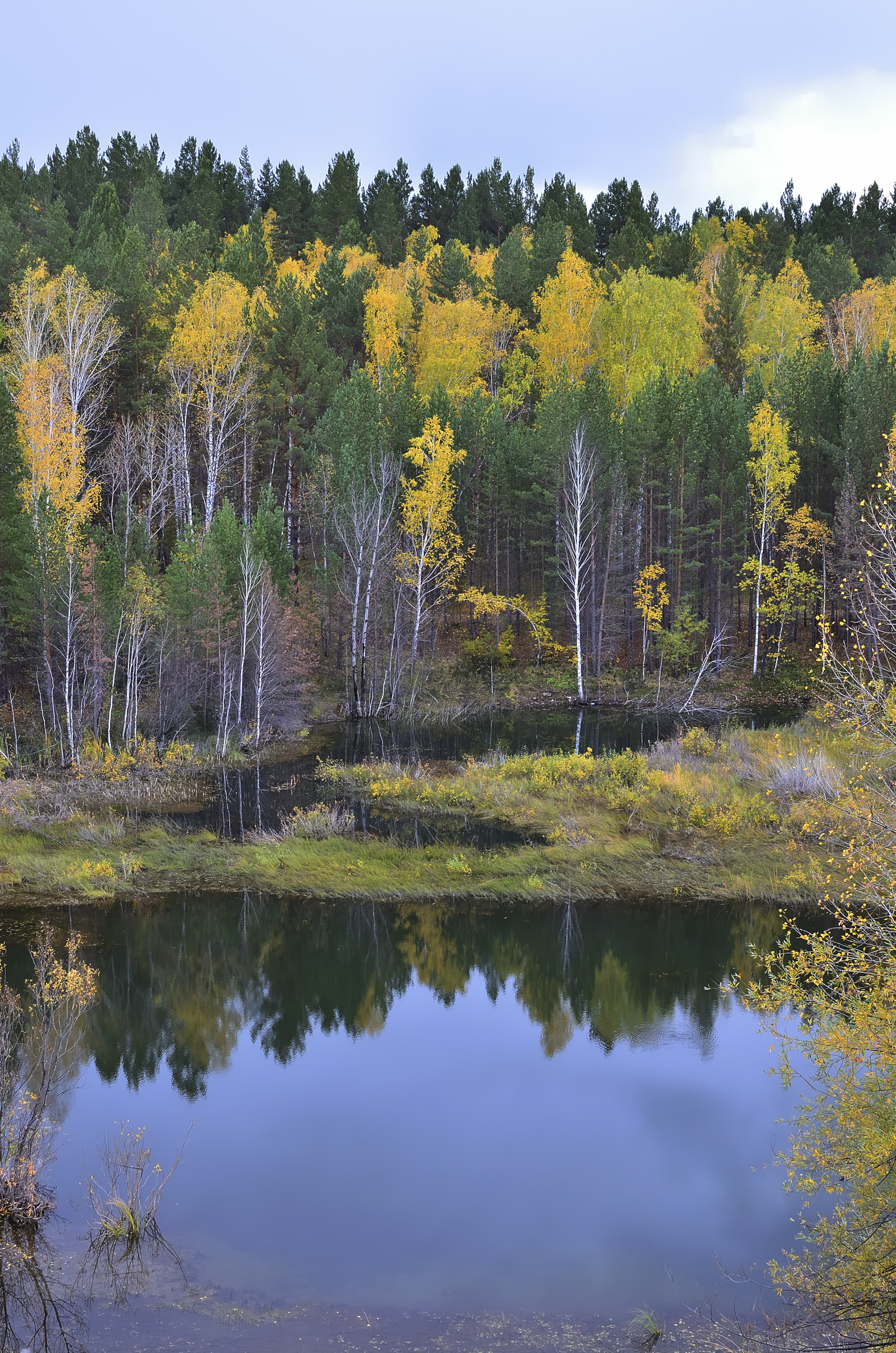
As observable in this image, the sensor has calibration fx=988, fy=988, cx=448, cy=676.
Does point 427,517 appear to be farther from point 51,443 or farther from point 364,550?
point 51,443

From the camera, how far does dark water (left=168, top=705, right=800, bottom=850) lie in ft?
89.6

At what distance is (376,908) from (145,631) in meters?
16.0

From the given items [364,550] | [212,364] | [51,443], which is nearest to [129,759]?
[51,443]

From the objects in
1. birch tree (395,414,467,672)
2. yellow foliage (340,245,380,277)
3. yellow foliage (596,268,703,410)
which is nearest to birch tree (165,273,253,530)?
birch tree (395,414,467,672)

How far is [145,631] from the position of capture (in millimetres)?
34188

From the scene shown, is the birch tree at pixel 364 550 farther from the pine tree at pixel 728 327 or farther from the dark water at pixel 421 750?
the pine tree at pixel 728 327

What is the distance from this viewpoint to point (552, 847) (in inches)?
983

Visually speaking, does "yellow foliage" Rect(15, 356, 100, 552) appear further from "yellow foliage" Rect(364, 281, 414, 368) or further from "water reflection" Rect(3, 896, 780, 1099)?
"yellow foliage" Rect(364, 281, 414, 368)

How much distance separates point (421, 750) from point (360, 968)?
17294mm

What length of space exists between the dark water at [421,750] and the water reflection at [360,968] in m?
4.17

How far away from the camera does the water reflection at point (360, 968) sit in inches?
691

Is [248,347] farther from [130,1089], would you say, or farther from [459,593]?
[130,1089]

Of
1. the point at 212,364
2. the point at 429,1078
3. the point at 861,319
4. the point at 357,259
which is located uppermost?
the point at 357,259

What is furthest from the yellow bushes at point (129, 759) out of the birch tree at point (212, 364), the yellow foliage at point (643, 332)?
the yellow foliage at point (643, 332)
